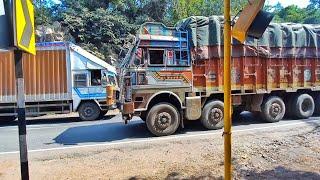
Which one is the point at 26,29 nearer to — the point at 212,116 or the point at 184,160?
the point at 184,160

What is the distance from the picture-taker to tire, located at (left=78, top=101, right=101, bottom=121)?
54.6 ft

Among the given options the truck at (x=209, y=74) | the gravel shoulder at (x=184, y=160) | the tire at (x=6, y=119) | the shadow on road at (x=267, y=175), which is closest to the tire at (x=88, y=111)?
the tire at (x=6, y=119)

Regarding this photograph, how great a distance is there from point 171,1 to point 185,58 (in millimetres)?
24325

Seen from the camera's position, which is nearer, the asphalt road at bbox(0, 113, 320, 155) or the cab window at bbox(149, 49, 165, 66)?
the asphalt road at bbox(0, 113, 320, 155)

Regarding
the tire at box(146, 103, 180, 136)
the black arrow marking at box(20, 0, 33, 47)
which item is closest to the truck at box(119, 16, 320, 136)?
the tire at box(146, 103, 180, 136)

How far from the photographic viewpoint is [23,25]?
12.8 feet

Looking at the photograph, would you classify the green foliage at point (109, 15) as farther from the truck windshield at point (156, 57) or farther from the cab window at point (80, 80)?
the truck windshield at point (156, 57)

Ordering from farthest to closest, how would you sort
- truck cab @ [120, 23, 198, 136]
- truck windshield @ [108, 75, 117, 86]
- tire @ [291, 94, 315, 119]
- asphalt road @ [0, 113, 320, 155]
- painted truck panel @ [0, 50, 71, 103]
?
truck windshield @ [108, 75, 117, 86]
painted truck panel @ [0, 50, 71, 103]
tire @ [291, 94, 315, 119]
truck cab @ [120, 23, 198, 136]
asphalt road @ [0, 113, 320, 155]

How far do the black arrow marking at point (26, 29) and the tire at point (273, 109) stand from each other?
10.2m

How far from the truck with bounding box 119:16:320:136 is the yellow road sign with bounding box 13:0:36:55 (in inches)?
268

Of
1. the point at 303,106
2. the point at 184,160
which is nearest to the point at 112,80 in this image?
the point at 303,106

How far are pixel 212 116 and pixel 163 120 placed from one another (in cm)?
164

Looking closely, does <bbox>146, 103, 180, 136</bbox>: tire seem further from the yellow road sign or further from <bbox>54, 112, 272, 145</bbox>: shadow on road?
the yellow road sign

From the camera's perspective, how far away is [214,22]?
1198 cm
